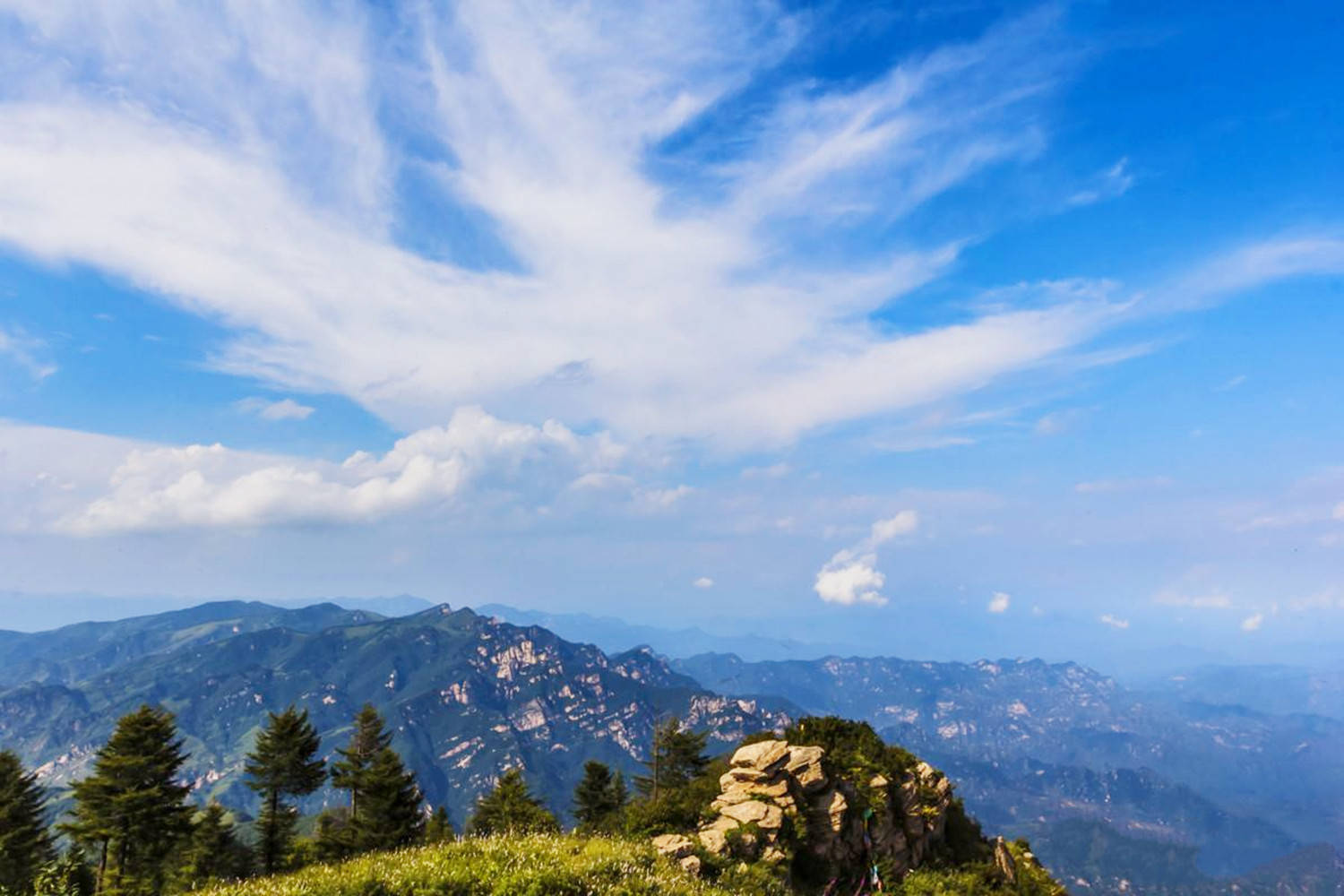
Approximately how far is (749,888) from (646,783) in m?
52.5

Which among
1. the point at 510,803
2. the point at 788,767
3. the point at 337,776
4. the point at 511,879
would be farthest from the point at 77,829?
the point at 788,767

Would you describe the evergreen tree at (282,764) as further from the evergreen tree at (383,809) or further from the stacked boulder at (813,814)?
the stacked boulder at (813,814)

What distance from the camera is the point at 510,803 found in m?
57.5

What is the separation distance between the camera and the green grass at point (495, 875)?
48.0 feet

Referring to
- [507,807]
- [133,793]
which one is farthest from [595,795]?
[133,793]

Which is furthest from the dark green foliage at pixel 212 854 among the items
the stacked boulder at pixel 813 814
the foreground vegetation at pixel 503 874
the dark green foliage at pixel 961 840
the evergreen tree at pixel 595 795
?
the dark green foliage at pixel 961 840

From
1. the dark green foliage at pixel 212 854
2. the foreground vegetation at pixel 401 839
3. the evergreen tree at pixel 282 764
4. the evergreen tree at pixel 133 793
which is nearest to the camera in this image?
the foreground vegetation at pixel 401 839

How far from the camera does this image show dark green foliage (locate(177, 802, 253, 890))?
59.2 metres

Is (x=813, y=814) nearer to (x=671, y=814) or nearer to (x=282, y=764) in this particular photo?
(x=671, y=814)

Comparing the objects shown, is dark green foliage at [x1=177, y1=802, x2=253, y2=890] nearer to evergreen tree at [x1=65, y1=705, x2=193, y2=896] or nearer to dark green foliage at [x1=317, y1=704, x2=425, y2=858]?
dark green foliage at [x1=317, y1=704, x2=425, y2=858]

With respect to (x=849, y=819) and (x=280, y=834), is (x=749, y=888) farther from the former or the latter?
(x=280, y=834)

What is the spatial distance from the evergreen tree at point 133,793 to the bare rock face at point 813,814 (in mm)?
29289

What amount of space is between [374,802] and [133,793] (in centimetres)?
1620

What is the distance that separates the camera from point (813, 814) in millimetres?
29688
